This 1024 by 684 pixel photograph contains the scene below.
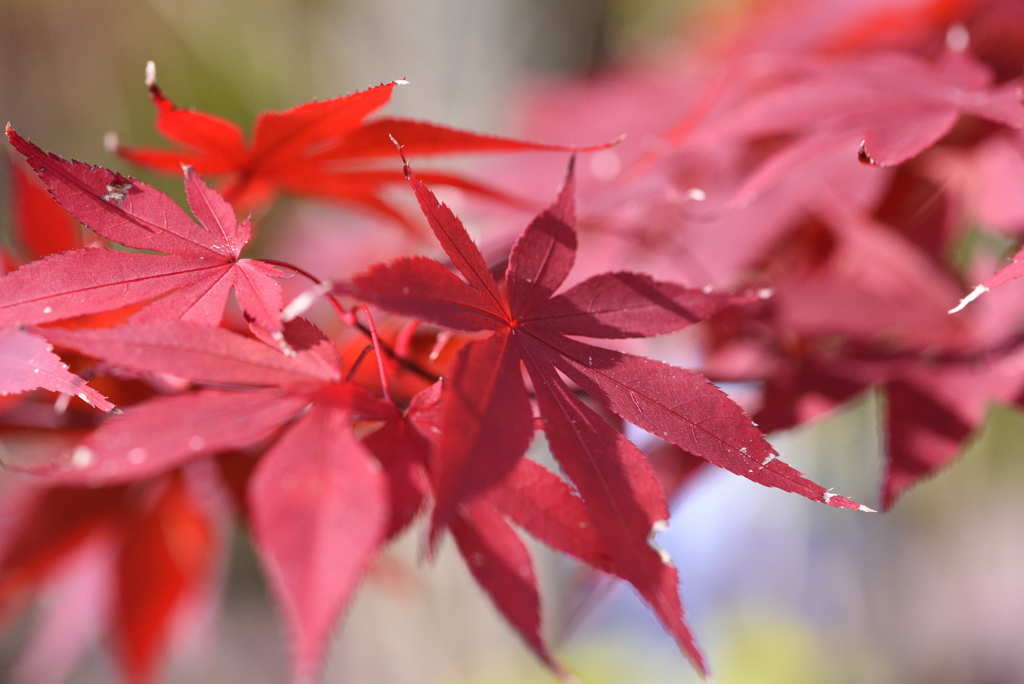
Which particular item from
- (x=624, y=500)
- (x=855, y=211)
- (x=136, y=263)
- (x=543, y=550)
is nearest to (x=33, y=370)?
(x=136, y=263)

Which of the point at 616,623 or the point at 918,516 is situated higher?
the point at 918,516

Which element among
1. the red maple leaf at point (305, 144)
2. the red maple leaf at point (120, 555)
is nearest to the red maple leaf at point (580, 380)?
the red maple leaf at point (305, 144)

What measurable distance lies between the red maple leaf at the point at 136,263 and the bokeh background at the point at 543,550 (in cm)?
81

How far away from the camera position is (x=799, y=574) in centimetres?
229

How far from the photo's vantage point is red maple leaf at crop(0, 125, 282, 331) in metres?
0.32

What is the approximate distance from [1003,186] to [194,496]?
86cm

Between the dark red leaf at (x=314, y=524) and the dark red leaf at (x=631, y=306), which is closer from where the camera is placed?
the dark red leaf at (x=314, y=524)

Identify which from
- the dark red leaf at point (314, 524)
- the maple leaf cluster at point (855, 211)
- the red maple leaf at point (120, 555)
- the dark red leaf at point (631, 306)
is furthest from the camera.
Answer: the red maple leaf at point (120, 555)

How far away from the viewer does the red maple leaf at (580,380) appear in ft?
0.94

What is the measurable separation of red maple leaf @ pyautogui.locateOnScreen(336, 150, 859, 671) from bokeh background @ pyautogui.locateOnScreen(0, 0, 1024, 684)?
2.84ft

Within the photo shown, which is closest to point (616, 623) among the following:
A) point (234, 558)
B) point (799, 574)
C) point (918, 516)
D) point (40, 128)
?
point (799, 574)

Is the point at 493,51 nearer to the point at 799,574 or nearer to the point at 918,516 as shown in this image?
the point at 799,574

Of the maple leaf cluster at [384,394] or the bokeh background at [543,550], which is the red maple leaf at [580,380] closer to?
the maple leaf cluster at [384,394]

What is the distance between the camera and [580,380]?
0.33 metres
